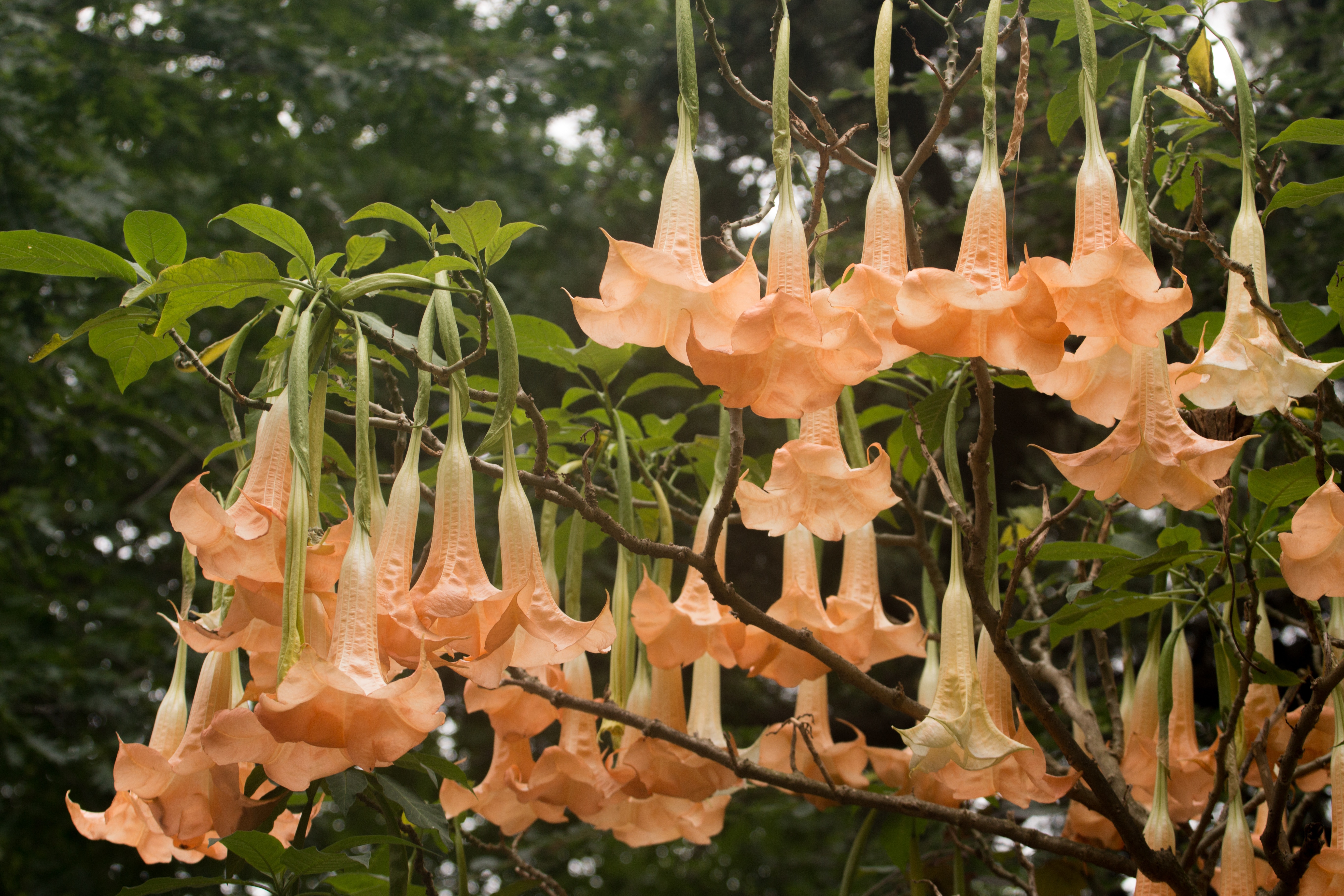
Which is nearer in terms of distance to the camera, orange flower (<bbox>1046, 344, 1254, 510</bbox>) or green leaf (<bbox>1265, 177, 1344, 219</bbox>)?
orange flower (<bbox>1046, 344, 1254, 510</bbox>)

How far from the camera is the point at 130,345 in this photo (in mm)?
1291

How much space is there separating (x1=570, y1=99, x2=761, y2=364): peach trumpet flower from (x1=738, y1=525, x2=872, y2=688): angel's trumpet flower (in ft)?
1.55

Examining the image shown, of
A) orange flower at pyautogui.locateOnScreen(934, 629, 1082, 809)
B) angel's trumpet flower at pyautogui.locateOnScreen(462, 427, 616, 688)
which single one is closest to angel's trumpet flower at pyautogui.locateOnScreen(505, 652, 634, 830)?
angel's trumpet flower at pyautogui.locateOnScreen(462, 427, 616, 688)

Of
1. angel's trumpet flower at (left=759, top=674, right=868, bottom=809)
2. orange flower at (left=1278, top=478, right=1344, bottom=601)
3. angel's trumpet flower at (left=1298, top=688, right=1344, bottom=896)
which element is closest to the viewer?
orange flower at (left=1278, top=478, right=1344, bottom=601)

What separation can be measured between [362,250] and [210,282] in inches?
9.6

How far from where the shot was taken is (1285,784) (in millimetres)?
1209

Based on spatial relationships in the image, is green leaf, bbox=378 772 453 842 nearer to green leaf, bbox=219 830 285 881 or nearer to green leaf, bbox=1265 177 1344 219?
green leaf, bbox=219 830 285 881

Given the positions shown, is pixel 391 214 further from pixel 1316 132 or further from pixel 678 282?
pixel 1316 132

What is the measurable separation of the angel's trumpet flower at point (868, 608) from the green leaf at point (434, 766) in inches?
23.1

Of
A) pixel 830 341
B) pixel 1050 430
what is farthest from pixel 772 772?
pixel 1050 430

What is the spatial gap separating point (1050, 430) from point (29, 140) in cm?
454

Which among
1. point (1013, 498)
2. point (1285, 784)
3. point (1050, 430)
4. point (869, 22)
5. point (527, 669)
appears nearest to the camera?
point (1285, 784)

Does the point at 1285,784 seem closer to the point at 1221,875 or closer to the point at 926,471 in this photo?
the point at 1221,875

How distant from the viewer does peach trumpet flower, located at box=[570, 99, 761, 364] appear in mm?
984
